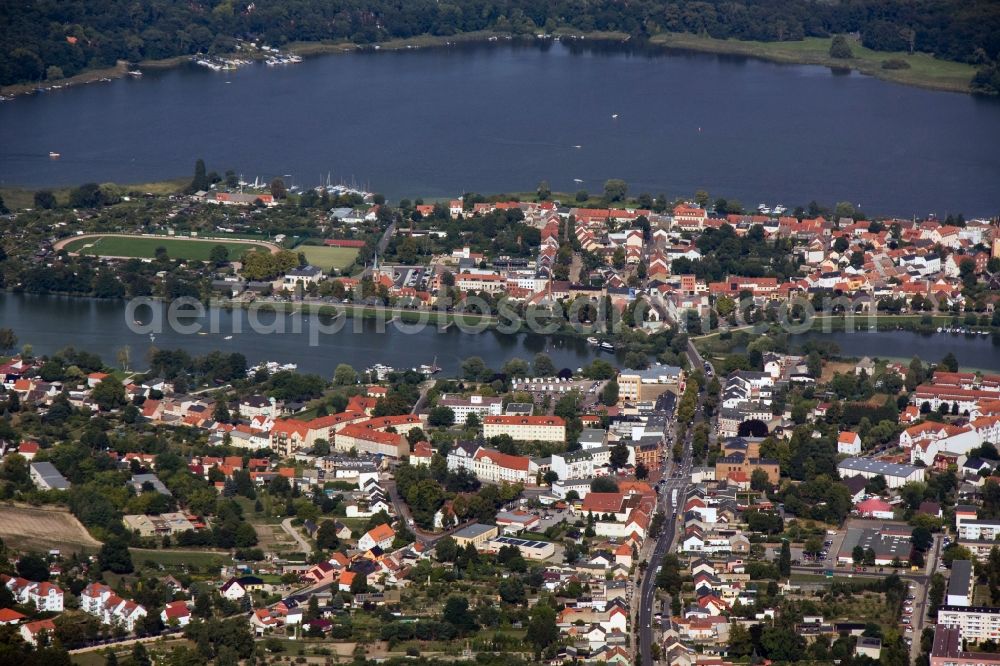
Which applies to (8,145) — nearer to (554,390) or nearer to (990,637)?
(554,390)

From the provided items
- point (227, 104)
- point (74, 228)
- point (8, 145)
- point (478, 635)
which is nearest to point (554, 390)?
point (478, 635)

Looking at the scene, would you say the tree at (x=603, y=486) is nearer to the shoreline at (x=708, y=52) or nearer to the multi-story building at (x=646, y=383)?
the multi-story building at (x=646, y=383)

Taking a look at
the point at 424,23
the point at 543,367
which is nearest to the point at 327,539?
the point at 543,367

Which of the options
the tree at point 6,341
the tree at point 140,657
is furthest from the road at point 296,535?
the tree at point 6,341

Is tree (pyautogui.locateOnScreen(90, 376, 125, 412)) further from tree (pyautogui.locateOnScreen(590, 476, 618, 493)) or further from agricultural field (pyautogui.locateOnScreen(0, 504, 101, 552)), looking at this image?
tree (pyautogui.locateOnScreen(590, 476, 618, 493))

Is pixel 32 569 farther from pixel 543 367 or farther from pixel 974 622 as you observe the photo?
pixel 974 622

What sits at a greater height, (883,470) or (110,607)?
(883,470)

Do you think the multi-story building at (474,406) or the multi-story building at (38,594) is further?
the multi-story building at (474,406)

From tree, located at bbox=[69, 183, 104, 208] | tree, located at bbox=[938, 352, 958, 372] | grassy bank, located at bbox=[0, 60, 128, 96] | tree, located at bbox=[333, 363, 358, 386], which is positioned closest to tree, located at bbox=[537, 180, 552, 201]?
tree, located at bbox=[69, 183, 104, 208]
